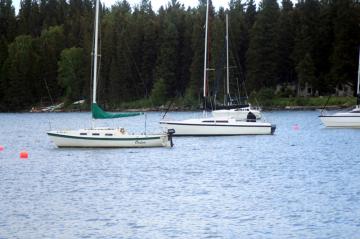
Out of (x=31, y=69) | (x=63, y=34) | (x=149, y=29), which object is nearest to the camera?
(x=149, y=29)

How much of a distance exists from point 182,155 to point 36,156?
10.1 m

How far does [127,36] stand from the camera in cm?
16038

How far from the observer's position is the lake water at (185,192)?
30.2 metres

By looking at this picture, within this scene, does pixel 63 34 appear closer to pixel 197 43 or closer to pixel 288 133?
pixel 197 43

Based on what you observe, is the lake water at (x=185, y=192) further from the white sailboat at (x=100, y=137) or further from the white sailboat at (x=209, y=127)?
the white sailboat at (x=209, y=127)

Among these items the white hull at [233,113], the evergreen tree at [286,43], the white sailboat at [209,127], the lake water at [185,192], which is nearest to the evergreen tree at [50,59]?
the evergreen tree at [286,43]

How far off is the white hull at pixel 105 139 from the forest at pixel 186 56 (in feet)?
187

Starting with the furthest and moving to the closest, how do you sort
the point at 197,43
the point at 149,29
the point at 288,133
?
the point at 149,29 < the point at 197,43 < the point at 288,133

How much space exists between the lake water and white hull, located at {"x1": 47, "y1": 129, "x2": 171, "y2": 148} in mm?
622

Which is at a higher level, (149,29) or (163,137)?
(149,29)

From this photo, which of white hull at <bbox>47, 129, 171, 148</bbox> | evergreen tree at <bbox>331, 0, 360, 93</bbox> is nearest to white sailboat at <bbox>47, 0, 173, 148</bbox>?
white hull at <bbox>47, 129, 171, 148</bbox>

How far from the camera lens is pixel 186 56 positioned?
155000 mm

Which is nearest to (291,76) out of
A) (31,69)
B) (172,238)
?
(31,69)

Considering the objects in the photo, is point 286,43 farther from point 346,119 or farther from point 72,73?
point 346,119
